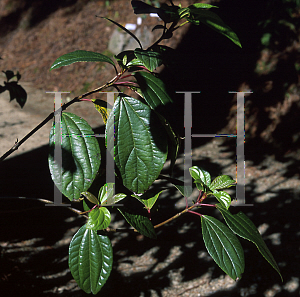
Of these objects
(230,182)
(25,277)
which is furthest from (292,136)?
(230,182)

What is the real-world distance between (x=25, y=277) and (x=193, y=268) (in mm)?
1250

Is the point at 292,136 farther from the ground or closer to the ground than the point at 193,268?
farther from the ground

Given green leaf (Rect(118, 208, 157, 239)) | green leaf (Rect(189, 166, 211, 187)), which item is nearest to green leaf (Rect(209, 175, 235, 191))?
green leaf (Rect(189, 166, 211, 187))

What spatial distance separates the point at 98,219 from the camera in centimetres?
98

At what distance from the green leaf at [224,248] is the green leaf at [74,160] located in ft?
1.17

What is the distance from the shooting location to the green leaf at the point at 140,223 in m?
0.98

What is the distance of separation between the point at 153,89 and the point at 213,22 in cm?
22

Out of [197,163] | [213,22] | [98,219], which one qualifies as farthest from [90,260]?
[197,163]

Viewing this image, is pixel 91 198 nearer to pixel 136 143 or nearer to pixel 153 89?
pixel 136 143

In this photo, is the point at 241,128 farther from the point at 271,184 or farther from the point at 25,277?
the point at 25,277

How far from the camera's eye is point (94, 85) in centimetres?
729

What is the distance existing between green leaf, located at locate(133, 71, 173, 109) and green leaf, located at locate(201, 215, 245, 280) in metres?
0.37

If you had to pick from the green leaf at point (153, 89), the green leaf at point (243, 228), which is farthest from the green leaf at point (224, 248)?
the green leaf at point (153, 89)

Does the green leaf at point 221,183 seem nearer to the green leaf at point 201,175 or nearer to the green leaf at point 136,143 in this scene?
the green leaf at point 201,175
